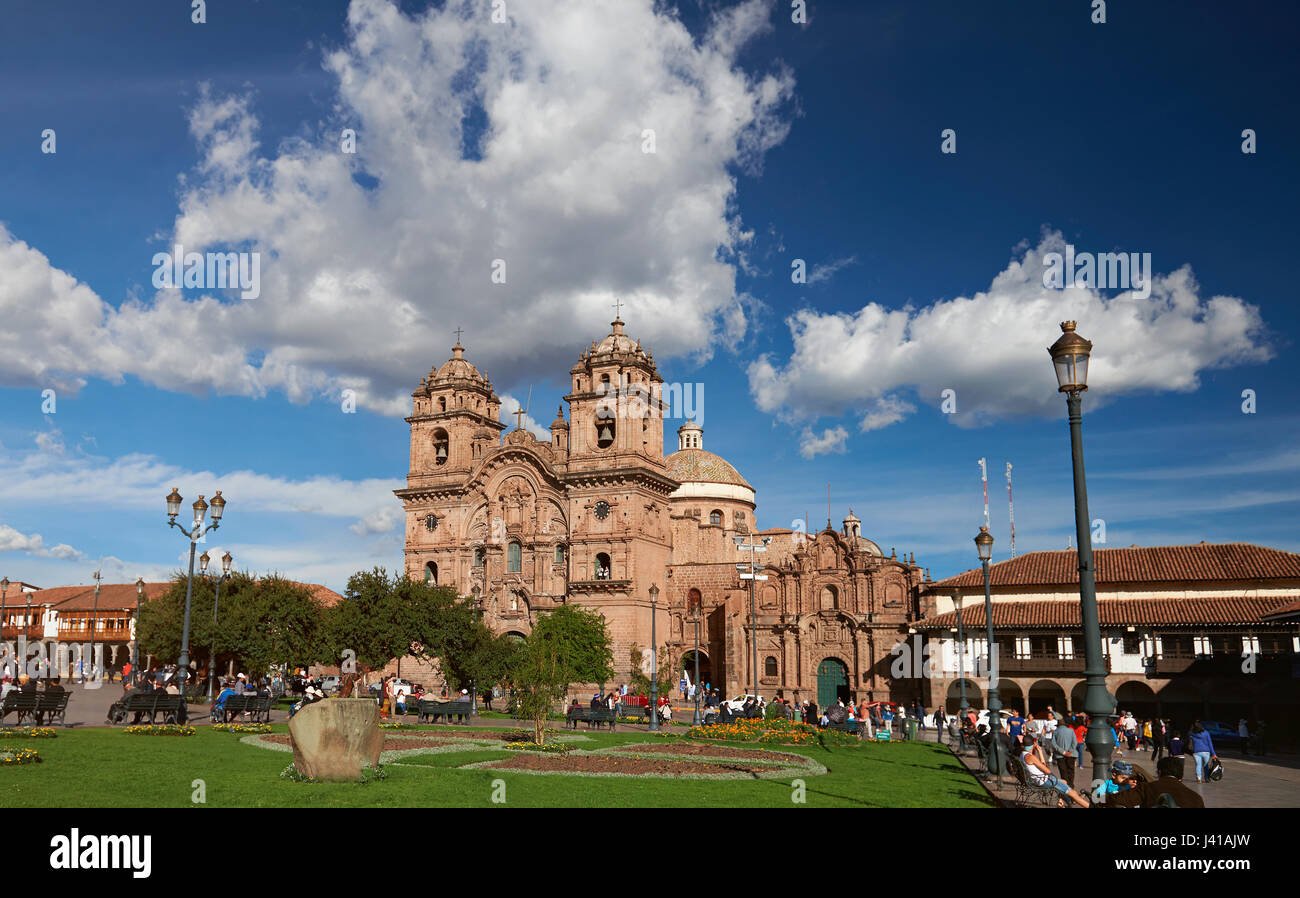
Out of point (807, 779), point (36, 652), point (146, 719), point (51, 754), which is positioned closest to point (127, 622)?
point (36, 652)

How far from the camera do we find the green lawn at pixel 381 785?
11586mm

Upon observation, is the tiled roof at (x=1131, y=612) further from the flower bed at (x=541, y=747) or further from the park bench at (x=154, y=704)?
the park bench at (x=154, y=704)

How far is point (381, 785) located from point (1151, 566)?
42.0 meters

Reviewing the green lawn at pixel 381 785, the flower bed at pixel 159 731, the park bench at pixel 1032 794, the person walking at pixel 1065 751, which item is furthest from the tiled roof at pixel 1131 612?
the flower bed at pixel 159 731

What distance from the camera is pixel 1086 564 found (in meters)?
11.5

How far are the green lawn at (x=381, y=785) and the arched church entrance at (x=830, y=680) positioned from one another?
3198cm

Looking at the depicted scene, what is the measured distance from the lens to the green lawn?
11.6m

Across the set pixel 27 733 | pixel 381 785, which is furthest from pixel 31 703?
pixel 381 785

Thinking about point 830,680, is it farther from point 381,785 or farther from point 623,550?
point 381,785

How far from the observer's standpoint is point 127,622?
3226 inches

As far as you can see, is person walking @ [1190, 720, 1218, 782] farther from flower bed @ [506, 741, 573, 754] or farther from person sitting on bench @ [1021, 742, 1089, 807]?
flower bed @ [506, 741, 573, 754]

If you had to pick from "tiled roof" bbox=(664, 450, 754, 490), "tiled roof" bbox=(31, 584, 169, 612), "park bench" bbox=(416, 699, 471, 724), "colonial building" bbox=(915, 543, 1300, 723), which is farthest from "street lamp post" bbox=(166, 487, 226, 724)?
"tiled roof" bbox=(31, 584, 169, 612)
